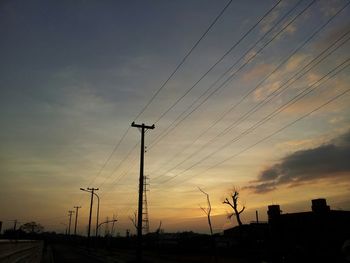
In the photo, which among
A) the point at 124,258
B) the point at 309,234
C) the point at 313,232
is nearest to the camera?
the point at 313,232

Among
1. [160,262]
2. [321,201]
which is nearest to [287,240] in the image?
[321,201]

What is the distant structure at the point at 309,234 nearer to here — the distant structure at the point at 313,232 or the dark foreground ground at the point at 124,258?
the distant structure at the point at 313,232

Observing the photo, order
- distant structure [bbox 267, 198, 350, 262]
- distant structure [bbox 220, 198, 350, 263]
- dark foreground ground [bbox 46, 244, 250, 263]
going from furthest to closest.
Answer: dark foreground ground [bbox 46, 244, 250, 263] → distant structure [bbox 267, 198, 350, 262] → distant structure [bbox 220, 198, 350, 263]

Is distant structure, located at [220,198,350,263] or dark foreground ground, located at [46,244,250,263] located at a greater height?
distant structure, located at [220,198,350,263]

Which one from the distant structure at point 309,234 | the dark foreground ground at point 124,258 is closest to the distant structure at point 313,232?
the distant structure at point 309,234

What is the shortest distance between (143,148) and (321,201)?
2291 cm

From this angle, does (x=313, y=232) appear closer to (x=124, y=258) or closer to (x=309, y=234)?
(x=309, y=234)

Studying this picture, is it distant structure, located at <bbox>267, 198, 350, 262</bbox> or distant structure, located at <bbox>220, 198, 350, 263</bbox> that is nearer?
distant structure, located at <bbox>220, 198, 350, 263</bbox>

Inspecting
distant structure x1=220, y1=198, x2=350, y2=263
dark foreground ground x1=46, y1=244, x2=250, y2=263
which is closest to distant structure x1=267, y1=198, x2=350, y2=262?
distant structure x1=220, y1=198, x2=350, y2=263

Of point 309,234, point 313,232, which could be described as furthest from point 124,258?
point 313,232

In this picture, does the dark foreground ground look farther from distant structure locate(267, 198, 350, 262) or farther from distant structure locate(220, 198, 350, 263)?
distant structure locate(267, 198, 350, 262)

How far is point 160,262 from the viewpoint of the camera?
4356 cm

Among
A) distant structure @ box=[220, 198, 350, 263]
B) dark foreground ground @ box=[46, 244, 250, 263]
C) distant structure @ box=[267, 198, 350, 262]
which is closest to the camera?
distant structure @ box=[220, 198, 350, 263]

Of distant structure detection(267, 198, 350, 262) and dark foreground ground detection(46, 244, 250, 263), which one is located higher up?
distant structure detection(267, 198, 350, 262)
